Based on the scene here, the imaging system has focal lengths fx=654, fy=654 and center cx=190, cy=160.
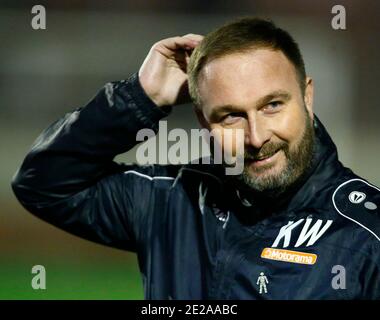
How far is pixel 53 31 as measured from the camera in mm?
5688

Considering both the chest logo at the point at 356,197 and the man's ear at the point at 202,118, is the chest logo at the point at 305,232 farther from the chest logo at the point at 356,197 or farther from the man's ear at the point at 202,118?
the man's ear at the point at 202,118

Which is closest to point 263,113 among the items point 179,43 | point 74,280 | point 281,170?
point 281,170

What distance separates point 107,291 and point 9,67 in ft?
8.51

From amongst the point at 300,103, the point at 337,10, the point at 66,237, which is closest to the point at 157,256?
the point at 300,103

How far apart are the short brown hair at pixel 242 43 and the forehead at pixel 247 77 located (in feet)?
0.06

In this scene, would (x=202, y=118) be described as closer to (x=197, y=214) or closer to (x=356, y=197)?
(x=197, y=214)

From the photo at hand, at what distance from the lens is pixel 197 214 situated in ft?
5.49

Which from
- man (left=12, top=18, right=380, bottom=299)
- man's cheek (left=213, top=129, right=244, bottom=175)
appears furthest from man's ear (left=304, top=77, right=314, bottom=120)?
man's cheek (left=213, top=129, right=244, bottom=175)

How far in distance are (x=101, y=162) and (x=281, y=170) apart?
494 millimetres

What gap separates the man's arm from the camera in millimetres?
1680

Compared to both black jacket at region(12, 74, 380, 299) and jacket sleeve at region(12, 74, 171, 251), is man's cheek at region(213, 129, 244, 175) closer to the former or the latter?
black jacket at region(12, 74, 380, 299)
